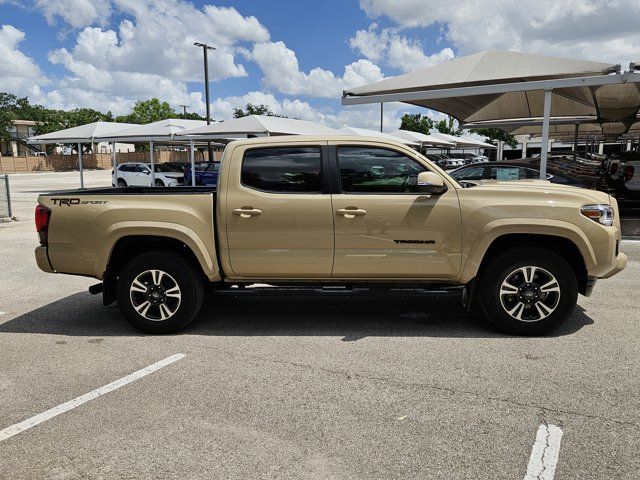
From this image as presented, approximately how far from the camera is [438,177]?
4789 millimetres

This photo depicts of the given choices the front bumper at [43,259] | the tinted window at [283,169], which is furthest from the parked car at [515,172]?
the front bumper at [43,259]

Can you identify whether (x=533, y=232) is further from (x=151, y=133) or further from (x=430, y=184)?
(x=151, y=133)

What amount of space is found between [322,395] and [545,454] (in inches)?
58.4

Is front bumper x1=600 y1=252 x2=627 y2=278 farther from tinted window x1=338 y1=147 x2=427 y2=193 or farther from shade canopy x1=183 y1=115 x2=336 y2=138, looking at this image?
shade canopy x1=183 y1=115 x2=336 y2=138

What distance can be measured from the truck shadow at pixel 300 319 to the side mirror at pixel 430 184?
41.2 inches

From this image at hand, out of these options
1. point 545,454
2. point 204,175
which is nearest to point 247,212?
point 545,454

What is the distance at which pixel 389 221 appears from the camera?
4887mm

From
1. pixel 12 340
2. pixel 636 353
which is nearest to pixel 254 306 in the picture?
pixel 12 340

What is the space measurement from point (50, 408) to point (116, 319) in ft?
7.04

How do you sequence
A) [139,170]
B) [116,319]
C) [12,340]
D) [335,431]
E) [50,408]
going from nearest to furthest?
1. [335,431]
2. [50,408]
3. [12,340]
4. [116,319]
5. [139,170]

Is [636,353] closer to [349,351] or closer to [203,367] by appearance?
[349,351]

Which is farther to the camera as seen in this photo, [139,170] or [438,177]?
[139,170]

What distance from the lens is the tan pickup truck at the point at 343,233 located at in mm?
4867

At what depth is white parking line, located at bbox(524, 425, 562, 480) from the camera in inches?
114
